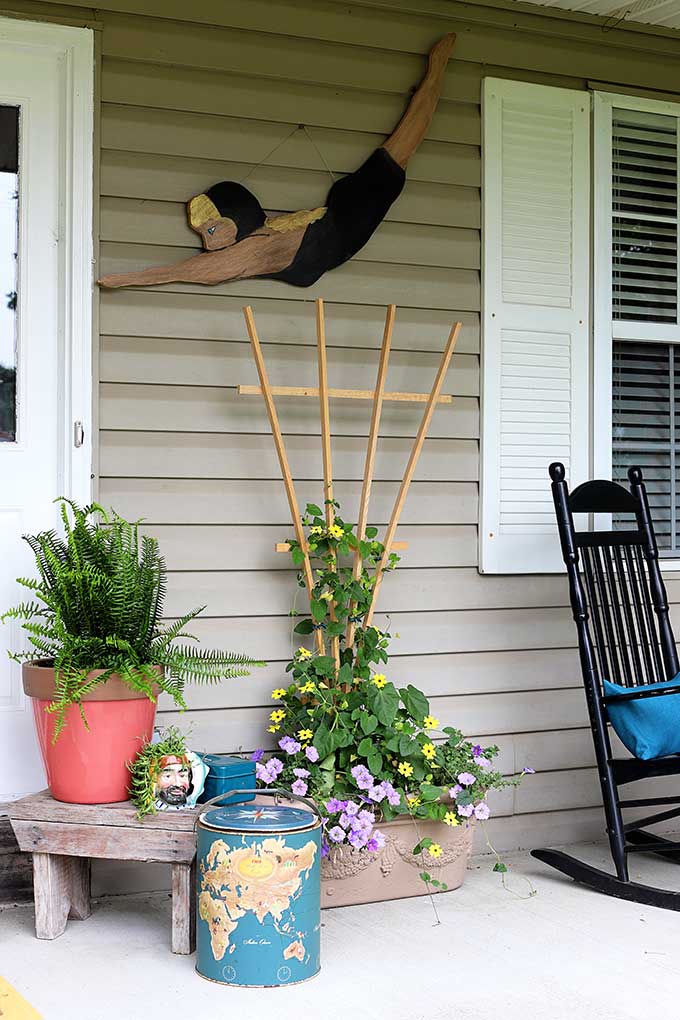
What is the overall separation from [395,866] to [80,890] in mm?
808

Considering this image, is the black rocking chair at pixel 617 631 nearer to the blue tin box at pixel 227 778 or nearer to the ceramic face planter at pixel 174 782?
the blue tin box at pixel 227 778

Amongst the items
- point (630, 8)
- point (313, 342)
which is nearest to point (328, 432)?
point (313, 342)

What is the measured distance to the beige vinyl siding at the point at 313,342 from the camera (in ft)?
10.2

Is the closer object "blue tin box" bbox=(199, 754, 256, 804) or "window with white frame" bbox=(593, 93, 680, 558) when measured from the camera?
"blue tin box" bbox=(199, 754, 256, 804)

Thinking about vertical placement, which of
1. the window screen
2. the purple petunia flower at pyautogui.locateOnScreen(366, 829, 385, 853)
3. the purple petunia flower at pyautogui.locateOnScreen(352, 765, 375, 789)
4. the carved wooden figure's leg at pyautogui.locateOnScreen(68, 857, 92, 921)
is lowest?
the carved wooden figure's leg at pyautogui.locateOnScreen(68, 857, 92, 921)

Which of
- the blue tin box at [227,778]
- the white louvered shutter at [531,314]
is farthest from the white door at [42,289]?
the white louvered shutter at [531,314]

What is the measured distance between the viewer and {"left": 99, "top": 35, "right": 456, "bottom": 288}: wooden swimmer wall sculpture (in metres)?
3.12

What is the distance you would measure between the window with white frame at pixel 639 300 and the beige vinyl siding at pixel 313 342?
0.65ft

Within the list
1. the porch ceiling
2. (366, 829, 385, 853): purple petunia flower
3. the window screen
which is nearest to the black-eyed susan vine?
(366, 829, 385, 853): purple petunia flower

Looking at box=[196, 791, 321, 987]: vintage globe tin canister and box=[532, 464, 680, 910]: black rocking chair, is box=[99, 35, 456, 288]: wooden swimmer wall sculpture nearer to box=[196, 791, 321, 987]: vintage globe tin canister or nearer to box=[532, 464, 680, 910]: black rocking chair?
box=[532, 464, 680, 910]: black rocking chair

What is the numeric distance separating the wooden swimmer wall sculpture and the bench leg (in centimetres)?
151

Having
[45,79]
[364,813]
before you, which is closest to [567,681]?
[364,813]

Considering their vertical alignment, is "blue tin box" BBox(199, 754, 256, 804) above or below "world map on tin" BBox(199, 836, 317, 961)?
above

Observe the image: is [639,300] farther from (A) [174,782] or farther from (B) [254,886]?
(B) [254,886]
